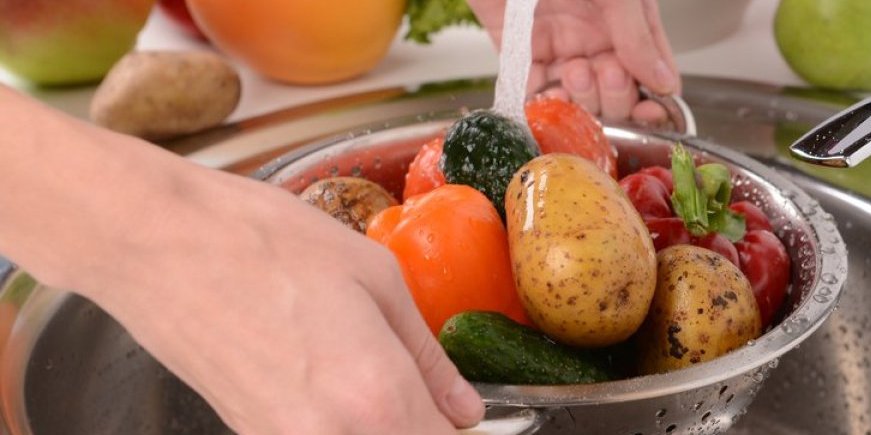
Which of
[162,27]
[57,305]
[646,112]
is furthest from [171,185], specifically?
[162,27]

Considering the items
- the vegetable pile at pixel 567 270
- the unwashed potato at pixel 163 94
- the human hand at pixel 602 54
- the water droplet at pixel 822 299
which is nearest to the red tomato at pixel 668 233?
the vegetable pile at pixel 567 270

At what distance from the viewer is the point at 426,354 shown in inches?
15.6

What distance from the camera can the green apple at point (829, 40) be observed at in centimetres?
95

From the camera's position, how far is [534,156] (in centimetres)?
67

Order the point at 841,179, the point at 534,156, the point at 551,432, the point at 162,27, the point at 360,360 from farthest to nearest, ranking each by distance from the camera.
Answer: the point at 162,27 < the point at 841,179 < the point at 534,156 < the point at 551,432 < the point at 360,360

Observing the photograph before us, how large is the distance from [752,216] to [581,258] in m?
0.21

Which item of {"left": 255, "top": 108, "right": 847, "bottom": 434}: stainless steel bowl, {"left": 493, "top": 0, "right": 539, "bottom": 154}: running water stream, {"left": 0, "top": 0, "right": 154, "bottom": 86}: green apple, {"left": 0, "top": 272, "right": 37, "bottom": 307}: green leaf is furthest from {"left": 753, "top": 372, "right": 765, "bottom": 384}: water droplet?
{"left": 0, "top": 0, "right": 154, "bottom": 86}: green apple

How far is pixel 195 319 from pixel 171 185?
0.05 metres

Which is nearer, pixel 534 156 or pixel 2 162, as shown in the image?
pixel 2 162

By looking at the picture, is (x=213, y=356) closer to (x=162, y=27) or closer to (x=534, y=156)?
(x=534, y=156)

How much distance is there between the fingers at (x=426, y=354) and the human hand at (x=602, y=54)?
1.62 ft

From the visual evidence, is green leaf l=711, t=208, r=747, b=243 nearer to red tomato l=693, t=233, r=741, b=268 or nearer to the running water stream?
red tomato l=693, t=233, r=741, b=268

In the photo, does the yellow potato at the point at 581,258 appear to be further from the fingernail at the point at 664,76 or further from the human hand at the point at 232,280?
the fingernail at the point at 664,76

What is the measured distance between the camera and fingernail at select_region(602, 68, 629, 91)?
2.86 ft
